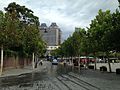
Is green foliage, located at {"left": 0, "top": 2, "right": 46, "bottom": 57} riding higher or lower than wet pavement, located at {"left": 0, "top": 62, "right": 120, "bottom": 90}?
higher

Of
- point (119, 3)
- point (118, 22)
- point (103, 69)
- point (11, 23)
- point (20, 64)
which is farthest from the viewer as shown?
point (20, 64)

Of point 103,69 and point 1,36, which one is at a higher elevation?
point 1,36

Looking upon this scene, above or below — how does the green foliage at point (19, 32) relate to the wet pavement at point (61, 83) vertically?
above

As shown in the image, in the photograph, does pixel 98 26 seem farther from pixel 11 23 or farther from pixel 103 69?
pixel 11 23

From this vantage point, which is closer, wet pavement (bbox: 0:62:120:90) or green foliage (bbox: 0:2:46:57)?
wet pavement (bbox: 0:62:120:90)

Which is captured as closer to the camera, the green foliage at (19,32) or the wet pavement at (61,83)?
the wet pavement at (61,83)

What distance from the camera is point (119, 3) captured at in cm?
3253

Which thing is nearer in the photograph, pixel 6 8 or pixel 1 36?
pixel 1 36

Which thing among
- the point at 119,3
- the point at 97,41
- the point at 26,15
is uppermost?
the point at 26,15

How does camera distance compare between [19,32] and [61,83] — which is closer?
[61,83]

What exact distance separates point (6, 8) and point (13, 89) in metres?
61.8

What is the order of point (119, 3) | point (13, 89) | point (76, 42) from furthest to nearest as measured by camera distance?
point (76, 42) → point (119, 3) → point (13, 89)

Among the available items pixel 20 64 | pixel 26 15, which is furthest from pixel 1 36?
pixel 26 15

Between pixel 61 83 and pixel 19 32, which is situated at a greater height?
pixel 19 32
